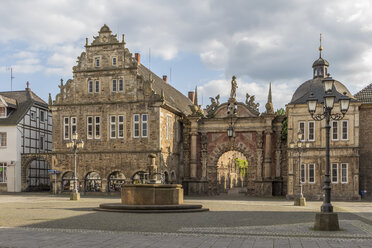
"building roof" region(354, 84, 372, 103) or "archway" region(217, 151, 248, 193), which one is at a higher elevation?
"building roof" region(354, 84, 372, 103)

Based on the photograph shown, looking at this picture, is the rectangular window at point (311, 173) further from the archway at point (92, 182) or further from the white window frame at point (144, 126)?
the archway at point (92, 182)

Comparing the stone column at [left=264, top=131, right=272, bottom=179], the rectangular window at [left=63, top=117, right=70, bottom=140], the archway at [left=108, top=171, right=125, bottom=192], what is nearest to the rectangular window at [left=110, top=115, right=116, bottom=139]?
the archway at [left=108, top=171, right=125, bottom=192]

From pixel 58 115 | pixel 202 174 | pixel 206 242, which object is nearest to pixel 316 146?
pixel 202 174

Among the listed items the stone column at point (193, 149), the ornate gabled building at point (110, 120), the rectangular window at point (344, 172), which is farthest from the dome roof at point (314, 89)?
the ornate gabled building at point (110, 120)

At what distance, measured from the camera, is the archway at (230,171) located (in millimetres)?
65062

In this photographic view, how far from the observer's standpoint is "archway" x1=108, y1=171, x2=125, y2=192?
1827 inches

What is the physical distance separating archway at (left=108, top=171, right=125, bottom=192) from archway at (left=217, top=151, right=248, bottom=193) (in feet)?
47.8

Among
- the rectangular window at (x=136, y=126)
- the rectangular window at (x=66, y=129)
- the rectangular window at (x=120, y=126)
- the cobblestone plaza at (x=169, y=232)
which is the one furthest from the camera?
the rectangular window at (x=66, y=129)

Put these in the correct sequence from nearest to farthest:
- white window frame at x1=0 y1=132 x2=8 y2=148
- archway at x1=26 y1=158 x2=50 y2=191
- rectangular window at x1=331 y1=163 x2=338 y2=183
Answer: rectangular window at x1=331 y1=163 x2=338 y2=183 → white window frame at x1=0 y1=132 x2=8 y2=148 → archway at x1=26 y1=158 x2=50 y2=191

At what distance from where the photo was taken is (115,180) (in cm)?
4656

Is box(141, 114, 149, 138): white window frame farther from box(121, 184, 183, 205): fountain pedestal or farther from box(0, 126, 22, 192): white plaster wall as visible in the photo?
box(121, 184, 183, 205): fountain pedestal

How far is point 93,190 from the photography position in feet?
154

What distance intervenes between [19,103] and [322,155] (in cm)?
3239

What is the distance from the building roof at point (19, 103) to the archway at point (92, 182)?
9953 millimetres
